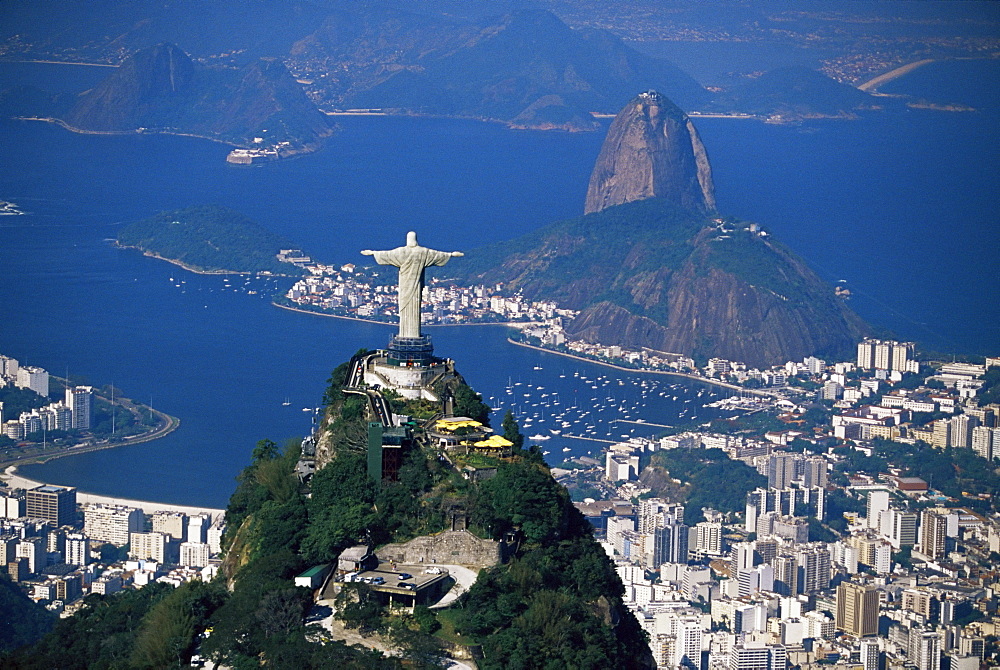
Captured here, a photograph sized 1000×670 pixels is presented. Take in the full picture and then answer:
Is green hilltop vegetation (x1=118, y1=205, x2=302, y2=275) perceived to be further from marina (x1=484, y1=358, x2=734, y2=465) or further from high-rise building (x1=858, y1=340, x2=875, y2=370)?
high-rise building (x1=858, y1=340, x2=875, y2=370)

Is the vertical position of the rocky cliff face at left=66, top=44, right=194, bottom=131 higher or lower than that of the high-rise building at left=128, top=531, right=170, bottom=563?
higher

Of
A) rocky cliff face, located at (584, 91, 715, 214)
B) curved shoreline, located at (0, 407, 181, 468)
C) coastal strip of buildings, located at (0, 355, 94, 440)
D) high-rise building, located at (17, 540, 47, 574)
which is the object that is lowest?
high-rise building, located at (17, 540, 47, 574)

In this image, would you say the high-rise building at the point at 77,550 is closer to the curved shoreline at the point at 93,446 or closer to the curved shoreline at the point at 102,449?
the curved shoreline at the point at 102,449

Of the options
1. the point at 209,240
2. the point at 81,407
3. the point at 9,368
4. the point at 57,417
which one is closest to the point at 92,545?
the point at 57,417

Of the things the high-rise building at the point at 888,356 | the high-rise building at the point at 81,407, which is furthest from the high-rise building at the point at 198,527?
the high-rise building at the point at 888,356

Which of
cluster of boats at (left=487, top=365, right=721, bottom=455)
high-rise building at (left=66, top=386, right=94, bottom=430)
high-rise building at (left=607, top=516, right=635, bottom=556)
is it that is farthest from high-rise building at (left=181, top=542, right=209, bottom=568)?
cluster of boats at (left=487, top=365, right=721, bottom=455)

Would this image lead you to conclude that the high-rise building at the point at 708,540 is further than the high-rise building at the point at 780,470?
No

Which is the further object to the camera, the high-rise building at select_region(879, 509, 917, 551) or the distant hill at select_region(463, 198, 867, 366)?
the distant hill at select_region(463, 198, 867, 366)
